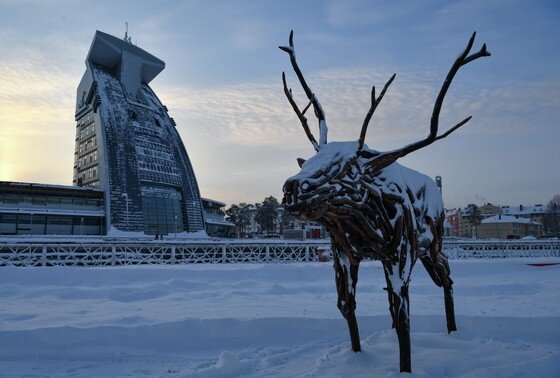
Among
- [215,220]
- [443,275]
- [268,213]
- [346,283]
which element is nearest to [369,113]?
[346,283]

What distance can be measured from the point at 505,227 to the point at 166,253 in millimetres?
97069

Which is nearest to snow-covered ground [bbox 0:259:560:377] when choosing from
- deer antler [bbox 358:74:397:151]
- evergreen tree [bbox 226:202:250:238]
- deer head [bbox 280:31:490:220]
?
deer head [bbox 280:31:490:220]

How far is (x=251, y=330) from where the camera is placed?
7535 mm

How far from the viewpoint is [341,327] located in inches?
306

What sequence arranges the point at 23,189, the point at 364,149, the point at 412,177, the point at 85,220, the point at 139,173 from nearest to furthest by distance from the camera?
1. the point at 364,149
2. the point at 412,177
3. the point at 23,189
4. the point at 85,220
5. the point at 139,173

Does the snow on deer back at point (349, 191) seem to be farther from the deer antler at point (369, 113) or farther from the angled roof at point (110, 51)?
the angled roof at point (110, 51)

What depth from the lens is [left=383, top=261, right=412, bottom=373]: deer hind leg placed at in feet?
15.6

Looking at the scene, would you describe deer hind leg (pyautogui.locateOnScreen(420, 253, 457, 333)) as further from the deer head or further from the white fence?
the white fence

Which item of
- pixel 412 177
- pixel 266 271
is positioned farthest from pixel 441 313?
pixel 266 271

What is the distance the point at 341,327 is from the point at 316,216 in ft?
13.6

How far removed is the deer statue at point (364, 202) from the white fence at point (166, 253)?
53.8ft

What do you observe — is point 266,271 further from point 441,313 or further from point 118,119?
point 118,119

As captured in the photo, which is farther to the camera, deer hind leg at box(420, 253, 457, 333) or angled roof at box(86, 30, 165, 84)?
angled roof at box(86, 30, 165, 84)

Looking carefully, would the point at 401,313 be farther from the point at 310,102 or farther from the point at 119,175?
the point at 119,175
